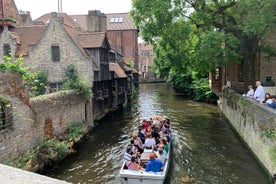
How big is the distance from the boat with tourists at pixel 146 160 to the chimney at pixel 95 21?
16.7 m

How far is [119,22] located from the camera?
5569cm

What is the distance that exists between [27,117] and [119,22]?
4563 cm

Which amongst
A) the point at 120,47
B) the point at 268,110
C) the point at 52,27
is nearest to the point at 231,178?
the point at 268,110

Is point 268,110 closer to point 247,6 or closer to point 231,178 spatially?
point 231,178

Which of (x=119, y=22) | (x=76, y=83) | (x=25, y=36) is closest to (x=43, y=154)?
(x=76, y=83)

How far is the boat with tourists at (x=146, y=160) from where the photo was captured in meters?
10.1

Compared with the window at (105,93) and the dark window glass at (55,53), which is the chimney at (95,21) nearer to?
the window at (105,93)

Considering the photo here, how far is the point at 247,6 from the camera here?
1625 centimetres

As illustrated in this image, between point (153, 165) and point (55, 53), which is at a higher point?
point (55, 53)

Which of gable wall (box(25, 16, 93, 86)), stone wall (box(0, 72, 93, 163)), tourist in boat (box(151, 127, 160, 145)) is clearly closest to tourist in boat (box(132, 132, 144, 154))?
tourist in boat (box(151, 127, 160, 145))

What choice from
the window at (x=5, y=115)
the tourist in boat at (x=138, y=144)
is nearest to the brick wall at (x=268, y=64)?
the tourist in boat at (x=138, y=144)

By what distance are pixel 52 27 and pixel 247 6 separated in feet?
44.0

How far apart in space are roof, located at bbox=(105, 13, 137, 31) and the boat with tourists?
41619 millimetres

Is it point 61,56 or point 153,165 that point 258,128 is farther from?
point 61,56
